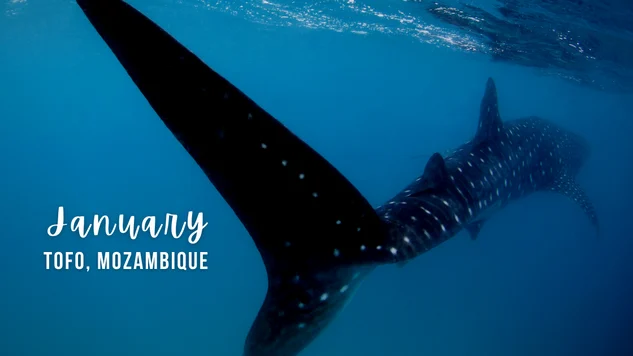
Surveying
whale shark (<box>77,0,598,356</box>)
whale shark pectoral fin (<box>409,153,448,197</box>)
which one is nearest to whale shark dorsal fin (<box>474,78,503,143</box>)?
whale shark (<box>77,0,598,356</box>)

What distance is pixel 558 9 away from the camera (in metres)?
14.9

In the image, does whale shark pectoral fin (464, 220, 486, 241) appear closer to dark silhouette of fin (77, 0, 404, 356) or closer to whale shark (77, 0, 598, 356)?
whale shark (77, 0, 598, 356)

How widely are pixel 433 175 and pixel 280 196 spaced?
5.64 feet

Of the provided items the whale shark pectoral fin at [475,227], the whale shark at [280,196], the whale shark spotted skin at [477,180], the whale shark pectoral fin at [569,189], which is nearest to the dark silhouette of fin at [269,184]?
the whale shark at [280,196]

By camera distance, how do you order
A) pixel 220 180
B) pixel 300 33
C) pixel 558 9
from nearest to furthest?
pixel 220 180 < pixel 558 9 < pixel 300 33

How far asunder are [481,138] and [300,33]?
3535 cm

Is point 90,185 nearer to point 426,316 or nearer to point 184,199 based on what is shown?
point 184,199

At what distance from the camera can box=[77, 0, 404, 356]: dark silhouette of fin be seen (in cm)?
152

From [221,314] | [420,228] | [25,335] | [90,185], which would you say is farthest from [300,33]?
[90,185]

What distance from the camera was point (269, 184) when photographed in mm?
2006

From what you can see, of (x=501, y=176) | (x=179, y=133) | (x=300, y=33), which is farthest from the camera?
(x=300, y=33)

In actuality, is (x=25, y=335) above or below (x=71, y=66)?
below

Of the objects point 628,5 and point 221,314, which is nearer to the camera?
point 628,5

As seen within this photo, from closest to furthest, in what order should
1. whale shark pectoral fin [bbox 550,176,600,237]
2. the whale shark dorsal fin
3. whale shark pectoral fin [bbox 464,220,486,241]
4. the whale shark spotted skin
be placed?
1. the whale shark spotted skin
2. the whale shark dorsal fin
3. whale shark pectoral fin [bbox 464,220,486,241]
4. whale shark pectoral fin [bbox 550,176,600,237]
